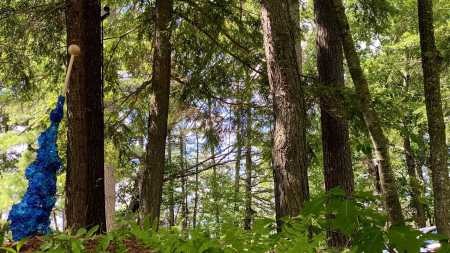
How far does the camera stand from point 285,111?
4.51 meters

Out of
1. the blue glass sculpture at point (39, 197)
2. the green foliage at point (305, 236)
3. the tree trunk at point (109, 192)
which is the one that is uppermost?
the tree trunk at point (109, 192)

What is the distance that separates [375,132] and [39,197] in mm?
2508

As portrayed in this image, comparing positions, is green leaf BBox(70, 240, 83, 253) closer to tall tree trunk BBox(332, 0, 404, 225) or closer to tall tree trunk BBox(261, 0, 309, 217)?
tall tree trunk BBox(332, 0, 404, 225)

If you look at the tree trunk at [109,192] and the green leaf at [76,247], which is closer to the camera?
the green leaf at [76,247]

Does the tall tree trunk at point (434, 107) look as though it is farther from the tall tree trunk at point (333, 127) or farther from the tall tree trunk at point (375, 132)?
the tall tree trunk at point (333, 127)

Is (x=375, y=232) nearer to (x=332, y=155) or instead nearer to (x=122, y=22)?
(x=332, y=155)

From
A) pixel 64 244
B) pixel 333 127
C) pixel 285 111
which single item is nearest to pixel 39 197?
pixel 64 244

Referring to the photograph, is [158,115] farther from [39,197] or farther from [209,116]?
[39,197]

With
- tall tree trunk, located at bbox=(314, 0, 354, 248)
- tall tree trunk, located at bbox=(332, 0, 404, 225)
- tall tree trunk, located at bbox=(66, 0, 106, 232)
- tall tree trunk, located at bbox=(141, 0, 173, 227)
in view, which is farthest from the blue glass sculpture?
tall tree trunk, located at bbox=(314, 0, 354, 248)

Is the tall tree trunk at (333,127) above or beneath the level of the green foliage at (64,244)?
above

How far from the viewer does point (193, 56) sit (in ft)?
24.1

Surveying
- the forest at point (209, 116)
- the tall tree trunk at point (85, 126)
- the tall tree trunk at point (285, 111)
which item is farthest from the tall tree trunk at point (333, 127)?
the tall tree trunk at point (85, 126)

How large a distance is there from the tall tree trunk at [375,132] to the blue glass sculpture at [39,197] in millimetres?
2256

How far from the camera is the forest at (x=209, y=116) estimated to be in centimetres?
150
